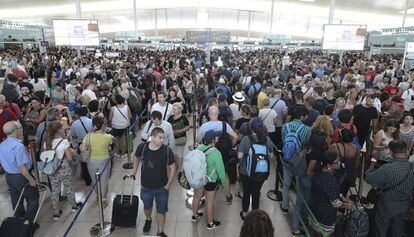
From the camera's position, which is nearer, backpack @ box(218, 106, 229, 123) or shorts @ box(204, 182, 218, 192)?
shorts @ box(204, 182, 218, 192)

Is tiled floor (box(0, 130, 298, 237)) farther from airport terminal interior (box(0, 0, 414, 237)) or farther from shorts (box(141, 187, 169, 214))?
shorts (box(141, 187, 169, 214))

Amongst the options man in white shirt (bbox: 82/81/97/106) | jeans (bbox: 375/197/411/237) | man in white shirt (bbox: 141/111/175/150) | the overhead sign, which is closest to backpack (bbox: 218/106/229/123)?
man in white shirt (bbox: 141/111/175/150)

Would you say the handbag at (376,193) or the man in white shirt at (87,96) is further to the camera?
the man in white shirt at (87,96)

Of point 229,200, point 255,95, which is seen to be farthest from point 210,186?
point 255,95

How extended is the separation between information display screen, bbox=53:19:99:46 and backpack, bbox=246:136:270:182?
11.0 meters

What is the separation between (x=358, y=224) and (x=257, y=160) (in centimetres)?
127

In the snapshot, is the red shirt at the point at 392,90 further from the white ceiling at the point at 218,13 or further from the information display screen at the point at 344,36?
the white ceiling at the point at 218,13

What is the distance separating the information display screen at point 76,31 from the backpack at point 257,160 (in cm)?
1103

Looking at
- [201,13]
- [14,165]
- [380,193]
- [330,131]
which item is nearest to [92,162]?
[14,165]

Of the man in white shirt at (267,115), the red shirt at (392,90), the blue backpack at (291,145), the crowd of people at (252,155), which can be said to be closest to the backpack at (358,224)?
the crowd of people at (252,155)

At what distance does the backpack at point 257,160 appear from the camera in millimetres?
3727

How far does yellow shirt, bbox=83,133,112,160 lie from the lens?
4.21 metres

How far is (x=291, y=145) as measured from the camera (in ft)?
13.2

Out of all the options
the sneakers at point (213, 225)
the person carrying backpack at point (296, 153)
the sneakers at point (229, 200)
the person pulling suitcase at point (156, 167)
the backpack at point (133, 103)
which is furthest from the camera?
the backpack at point (133, 103)
